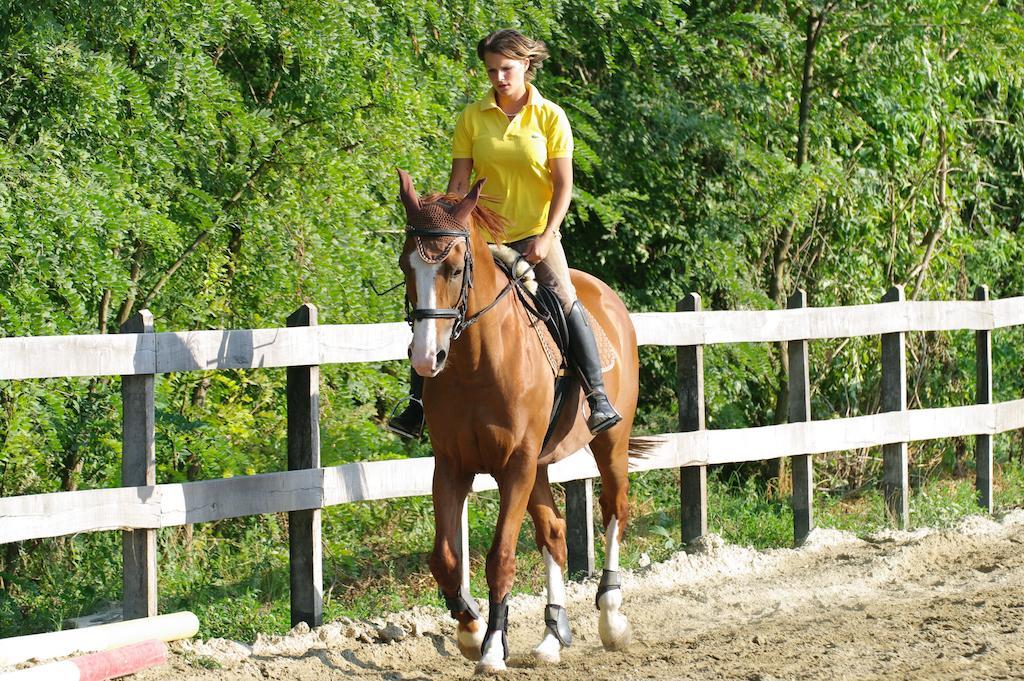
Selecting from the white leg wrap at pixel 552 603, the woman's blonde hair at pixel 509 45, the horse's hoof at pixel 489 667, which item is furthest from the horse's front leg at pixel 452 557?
the woman's blonde hair at pixel 509 45

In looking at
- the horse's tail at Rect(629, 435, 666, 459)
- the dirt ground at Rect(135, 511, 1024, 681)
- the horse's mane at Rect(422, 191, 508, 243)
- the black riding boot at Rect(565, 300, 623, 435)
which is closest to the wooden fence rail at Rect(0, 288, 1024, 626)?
the horse's tail at Rect(629, 435, 666, 459)

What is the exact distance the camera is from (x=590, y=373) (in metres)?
5.78

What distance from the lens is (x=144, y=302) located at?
7082 mm

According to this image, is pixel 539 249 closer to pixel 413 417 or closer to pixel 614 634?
pixel 413 417

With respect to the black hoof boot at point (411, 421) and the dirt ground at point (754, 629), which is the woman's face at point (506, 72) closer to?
the black hoof boot at point (411, 421)

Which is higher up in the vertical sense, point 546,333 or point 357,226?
point 357,226

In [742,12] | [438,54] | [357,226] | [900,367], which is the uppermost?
[742,12]

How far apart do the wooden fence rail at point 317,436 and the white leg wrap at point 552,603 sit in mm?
619

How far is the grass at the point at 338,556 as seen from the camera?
6293 millimetres

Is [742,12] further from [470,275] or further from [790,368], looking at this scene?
[470,275]

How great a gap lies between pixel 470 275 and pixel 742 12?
20.7 ft

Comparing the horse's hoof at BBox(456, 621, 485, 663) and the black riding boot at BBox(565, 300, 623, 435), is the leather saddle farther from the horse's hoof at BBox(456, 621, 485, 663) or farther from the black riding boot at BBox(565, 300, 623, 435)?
the horse's hoof at BBox(456, 621, 485, 663)

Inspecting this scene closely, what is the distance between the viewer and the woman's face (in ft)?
18.1

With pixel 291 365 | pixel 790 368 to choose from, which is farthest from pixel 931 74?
pixel 291 365
